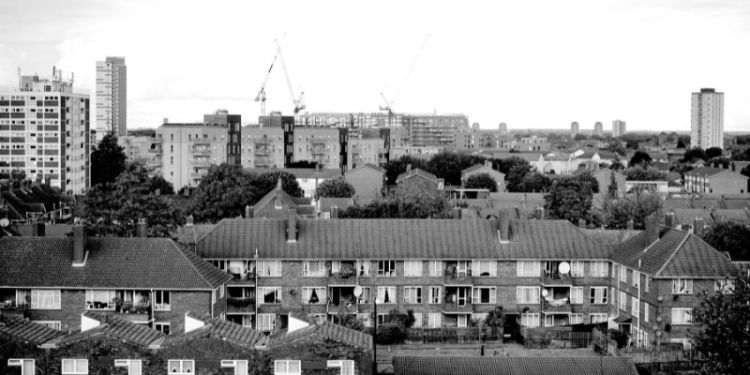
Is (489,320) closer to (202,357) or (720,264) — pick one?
(720,264)

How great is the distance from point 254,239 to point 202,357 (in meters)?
27.5

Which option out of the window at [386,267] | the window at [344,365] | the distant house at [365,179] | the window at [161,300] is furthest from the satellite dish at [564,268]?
the distant house at [365,179]

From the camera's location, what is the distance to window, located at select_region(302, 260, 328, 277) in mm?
61781

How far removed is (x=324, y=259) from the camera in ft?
202

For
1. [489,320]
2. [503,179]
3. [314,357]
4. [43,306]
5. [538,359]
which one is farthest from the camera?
[503,179]

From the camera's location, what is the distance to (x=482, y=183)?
14825 cm

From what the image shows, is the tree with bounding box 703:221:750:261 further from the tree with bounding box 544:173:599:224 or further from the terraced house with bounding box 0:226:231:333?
the terraced house with bounding box 0:226:231:333

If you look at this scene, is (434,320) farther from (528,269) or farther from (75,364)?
(75,364)

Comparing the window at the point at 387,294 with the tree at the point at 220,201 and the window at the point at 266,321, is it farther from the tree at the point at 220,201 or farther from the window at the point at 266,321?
the tree at the point at 220,201

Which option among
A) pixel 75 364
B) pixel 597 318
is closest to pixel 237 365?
pixel 75 364

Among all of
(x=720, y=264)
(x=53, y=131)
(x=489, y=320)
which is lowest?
(x=489, y=320)

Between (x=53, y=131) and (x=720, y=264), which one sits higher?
(x=53, y=131)

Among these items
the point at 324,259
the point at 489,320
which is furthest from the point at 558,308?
the point at 324,259

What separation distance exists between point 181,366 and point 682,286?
1241 inches
